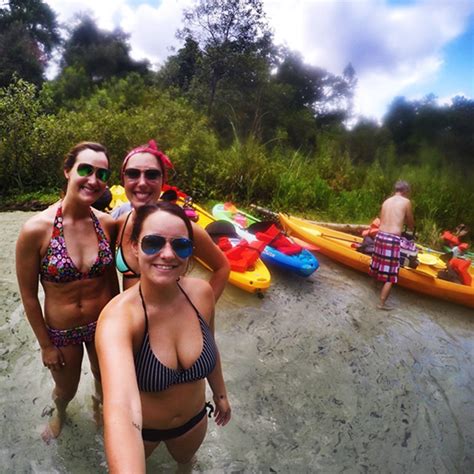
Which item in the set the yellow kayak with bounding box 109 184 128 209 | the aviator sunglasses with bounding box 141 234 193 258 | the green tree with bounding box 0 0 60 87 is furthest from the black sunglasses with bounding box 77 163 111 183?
the green tree with bounding box 0 0 60 87

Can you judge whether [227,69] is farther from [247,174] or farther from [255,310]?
[255,310]

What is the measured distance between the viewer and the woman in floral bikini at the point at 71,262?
6.39 feet

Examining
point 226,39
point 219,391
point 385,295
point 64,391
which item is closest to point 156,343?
point 219,391

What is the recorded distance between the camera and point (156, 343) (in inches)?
57.4

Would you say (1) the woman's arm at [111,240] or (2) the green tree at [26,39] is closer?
(1) the woman's arm at [111,240]

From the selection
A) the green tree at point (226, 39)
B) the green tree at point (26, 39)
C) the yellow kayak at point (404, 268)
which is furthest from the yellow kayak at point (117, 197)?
the green tree at point (26, 39)

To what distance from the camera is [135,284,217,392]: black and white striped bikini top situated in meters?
1.43

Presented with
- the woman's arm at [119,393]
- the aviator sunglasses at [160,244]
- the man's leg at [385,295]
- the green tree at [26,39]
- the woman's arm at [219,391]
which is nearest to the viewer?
the woman's arm at [119,393]

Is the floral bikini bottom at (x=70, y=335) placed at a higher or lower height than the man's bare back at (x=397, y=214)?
lower

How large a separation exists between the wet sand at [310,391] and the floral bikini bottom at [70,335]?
3.61 ft

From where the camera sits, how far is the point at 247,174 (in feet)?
30.1

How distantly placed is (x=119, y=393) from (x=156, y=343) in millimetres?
278

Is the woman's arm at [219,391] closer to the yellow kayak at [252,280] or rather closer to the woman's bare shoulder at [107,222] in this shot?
the woman's bare shoulder at [107,222]

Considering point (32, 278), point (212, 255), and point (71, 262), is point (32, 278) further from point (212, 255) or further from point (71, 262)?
point (212, 255)
